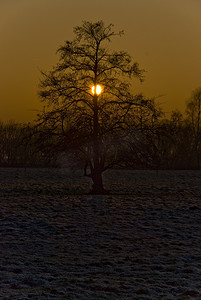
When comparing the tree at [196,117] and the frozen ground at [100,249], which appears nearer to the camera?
the frozen ground at [100,249]

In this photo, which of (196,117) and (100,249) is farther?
(196,117)

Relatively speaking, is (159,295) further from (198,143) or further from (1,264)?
(198,143)

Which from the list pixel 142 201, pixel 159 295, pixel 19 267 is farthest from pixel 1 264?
pixel 142 201

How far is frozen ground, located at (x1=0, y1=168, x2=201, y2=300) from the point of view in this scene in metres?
8.33

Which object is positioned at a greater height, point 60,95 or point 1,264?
point 60,95

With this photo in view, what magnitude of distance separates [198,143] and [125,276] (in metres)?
70.1

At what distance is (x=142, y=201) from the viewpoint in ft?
69.4

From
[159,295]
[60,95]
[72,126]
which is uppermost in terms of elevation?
[60,95]

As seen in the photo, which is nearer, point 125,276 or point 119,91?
point 125,276

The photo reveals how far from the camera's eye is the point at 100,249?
39.5 feet

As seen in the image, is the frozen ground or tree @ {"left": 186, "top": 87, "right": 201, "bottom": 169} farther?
tree @ {"left": 186, "top": 87, "right": 201, "bottom": 169}

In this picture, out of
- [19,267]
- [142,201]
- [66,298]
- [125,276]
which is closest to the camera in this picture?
[66,298]

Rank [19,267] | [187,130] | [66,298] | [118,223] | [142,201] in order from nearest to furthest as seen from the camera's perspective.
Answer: [66,298], [19,267], [118,223], [142,201], [187,130]

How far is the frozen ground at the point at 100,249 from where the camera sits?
328 inches
